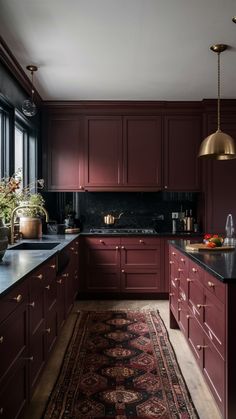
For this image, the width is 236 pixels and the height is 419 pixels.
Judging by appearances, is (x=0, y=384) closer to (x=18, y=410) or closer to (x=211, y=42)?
(x=18, y=410)

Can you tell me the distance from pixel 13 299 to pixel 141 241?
9.38 ft

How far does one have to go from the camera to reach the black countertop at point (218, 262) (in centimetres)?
159

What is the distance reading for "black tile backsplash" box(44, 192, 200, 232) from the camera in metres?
4.81

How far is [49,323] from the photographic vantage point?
7.84 feet

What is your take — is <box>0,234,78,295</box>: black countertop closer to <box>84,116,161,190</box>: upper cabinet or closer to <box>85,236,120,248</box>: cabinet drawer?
<box>85,236,120,248</box>: cabinet drawer

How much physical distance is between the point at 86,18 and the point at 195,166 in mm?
2461

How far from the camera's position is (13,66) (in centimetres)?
→ 320

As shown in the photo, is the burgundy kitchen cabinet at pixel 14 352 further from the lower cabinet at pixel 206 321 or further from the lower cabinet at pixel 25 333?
the lower cabinet at pixel 206 321

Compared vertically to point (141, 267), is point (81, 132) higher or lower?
higher

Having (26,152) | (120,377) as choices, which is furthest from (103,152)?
(120,377)

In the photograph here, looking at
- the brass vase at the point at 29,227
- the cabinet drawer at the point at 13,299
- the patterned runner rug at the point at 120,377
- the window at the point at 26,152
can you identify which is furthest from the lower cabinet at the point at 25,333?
the window at the point at 26,152

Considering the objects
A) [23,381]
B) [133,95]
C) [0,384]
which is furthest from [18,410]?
[133,95]

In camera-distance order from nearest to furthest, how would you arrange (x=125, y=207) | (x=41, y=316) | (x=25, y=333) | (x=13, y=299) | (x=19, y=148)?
(x=13, y=299)
(x=25, y=333)
(x=41, y=316)
(x=19, y=148)
(x=125, y=207)

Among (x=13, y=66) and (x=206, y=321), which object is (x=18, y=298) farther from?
(x=13, y=66)
